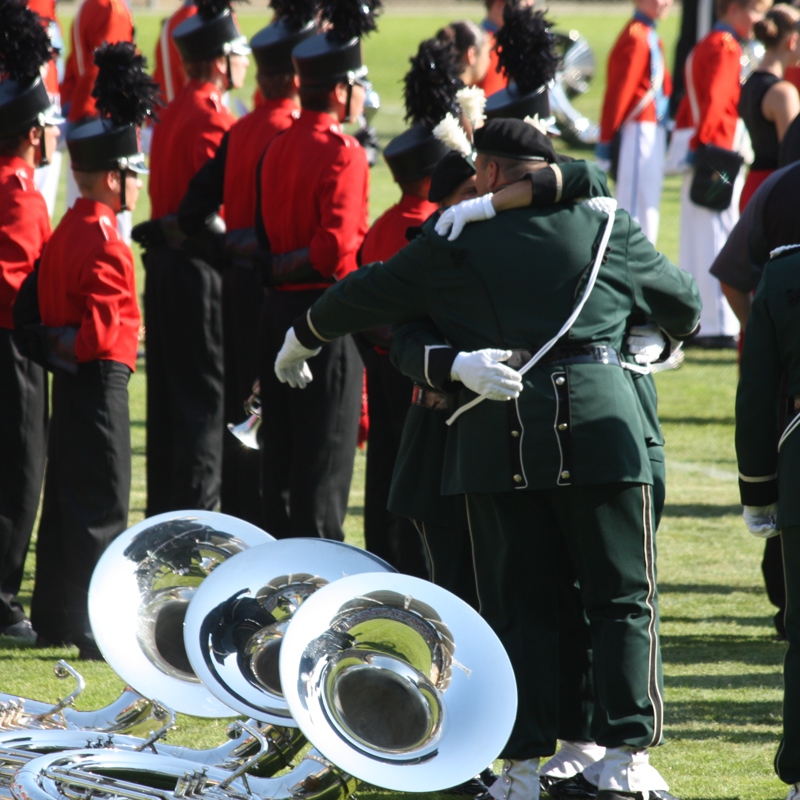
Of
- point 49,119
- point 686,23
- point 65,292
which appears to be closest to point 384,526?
point 65,292

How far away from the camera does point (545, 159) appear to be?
4.00 m

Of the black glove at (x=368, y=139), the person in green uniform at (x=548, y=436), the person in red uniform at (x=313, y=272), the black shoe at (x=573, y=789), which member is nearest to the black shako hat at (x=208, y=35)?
the black glove at (x=368, y=139)

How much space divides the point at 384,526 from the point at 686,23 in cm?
1242

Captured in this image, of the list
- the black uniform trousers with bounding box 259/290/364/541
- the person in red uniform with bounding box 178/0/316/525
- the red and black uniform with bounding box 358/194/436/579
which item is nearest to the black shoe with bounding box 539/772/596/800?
the red and black uniform with bounding box 358/194/436/579

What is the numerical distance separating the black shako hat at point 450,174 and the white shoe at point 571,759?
1.65 metres

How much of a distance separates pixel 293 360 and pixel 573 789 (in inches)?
56.2

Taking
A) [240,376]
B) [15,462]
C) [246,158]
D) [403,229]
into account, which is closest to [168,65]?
[246,158]

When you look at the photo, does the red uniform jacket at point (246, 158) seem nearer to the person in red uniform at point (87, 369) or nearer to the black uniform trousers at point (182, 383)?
the black uniform trousers at point (182, 383)

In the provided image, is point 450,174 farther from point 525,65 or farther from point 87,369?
point 525,65

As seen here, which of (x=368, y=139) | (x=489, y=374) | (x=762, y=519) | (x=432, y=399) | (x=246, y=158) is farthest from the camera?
(x=368, y=139)

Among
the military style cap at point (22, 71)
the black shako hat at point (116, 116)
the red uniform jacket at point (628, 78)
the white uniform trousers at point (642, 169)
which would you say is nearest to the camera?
the black shako hat at point (116, 116)

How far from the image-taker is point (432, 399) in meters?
4.31

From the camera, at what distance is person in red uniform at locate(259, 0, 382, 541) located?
594cm

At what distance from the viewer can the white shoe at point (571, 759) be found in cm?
430
